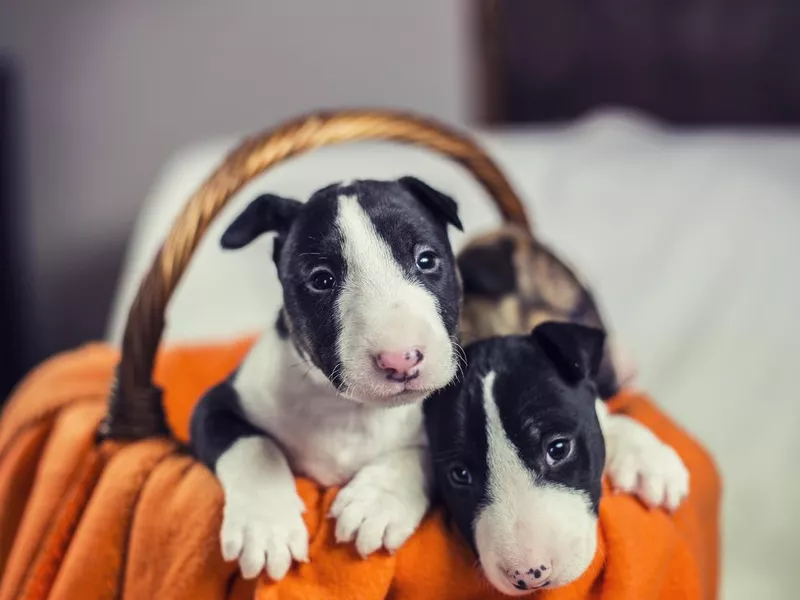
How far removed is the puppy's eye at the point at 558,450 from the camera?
632 mm

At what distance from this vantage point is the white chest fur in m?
0.70

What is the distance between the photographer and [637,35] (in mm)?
1863

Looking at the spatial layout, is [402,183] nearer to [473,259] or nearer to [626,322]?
[473,259]

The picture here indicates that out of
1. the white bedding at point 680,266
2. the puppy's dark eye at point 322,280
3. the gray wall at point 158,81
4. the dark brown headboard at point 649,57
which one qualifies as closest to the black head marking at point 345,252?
the puppy's dark eye at point 322,280

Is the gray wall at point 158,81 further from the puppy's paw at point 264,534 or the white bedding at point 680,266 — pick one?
the puppy's paw at point 264,534

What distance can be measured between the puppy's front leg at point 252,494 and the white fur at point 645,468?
10.6 inches

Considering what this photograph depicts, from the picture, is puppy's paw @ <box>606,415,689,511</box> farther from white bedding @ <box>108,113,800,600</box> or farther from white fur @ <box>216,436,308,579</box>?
white bedding @ <box>108,113,800,600</box>

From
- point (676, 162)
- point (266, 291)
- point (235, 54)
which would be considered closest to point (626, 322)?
point (676, 162)

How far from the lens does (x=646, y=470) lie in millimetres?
708

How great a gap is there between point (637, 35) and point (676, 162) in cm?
40

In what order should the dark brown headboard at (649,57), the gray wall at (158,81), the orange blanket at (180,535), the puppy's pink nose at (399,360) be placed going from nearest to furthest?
1. the puppy's pink nose at (399,360)
2. the orange blanket at (180,535)
3. the dark brown headboard at (649,57)
4. the gray wall at (158,81)

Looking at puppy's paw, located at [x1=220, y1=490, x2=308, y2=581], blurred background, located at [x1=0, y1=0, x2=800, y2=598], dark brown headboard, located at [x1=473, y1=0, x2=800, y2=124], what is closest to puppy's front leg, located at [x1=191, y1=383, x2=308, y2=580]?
puppy's paw, located at [x1=220, y1=490, x2=308, y2=581]

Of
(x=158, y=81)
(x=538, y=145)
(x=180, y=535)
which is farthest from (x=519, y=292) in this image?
(x=158, y=81)

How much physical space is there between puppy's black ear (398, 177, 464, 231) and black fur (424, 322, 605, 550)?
110 millimetres
